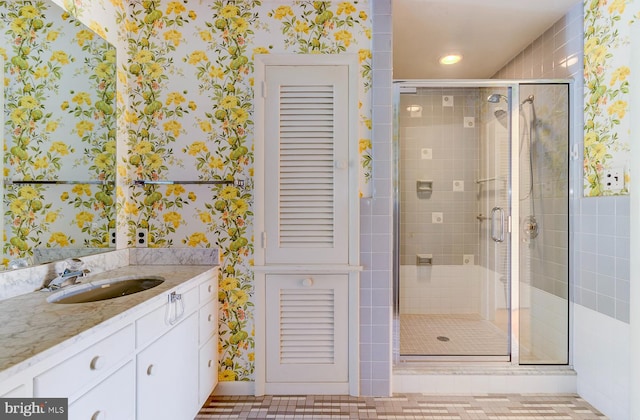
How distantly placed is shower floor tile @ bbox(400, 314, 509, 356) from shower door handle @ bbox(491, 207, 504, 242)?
64 cm

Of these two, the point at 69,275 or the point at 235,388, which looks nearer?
the point at 69,275

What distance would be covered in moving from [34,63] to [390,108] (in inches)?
70.1

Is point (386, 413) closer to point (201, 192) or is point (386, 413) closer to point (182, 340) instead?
point (182, 340)

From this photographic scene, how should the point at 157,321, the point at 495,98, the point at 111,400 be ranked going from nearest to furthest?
the point at 111,400, the point at 157,321, the point at 495,98

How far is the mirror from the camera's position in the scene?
140cm

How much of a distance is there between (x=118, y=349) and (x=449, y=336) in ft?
7.26

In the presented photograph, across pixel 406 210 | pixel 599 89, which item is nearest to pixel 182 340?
pixel 406 210

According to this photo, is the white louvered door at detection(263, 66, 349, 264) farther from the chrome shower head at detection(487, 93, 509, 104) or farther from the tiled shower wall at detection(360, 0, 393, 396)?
the chrome shower head at detection(487, 93, 509, 104)

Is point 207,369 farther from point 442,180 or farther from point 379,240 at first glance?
point 442,180

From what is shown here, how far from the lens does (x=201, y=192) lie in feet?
7.25

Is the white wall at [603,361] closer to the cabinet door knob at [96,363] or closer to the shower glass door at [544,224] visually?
the shower glass door at [544,224]

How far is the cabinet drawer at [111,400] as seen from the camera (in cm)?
103

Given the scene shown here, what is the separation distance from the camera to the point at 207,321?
79.4 inches

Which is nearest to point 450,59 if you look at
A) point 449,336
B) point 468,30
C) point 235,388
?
A: point 468,30
